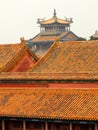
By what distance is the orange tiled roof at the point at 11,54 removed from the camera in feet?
121

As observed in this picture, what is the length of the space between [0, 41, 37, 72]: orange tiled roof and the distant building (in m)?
46.1

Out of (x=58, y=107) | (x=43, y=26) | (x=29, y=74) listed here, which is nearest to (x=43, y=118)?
(x=58, y=107)

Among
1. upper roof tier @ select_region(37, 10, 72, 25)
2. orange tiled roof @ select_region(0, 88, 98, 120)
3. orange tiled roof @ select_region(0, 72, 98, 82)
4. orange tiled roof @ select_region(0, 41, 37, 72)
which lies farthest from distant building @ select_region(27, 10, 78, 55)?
orange tiled roof @ select_region(0, 88, 98, 120)

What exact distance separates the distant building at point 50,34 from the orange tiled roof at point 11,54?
4609 centimetres

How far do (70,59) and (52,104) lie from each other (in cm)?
794

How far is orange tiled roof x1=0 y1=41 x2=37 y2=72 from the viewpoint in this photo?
37.0 meters

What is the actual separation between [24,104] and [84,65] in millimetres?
6980

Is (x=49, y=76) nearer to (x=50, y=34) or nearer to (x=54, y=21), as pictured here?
(x=50, y=34)

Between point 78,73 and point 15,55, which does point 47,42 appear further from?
point 78,73

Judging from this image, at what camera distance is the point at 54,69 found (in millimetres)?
35000

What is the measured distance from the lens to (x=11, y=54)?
39.3 m

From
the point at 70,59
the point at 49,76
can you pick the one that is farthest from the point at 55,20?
the point at 49,76

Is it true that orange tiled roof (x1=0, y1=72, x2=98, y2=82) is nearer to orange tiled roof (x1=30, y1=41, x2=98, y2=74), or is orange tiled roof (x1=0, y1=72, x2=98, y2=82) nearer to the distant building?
orange tiled roof (x1=30, y1=41, x2=98, y2=74)

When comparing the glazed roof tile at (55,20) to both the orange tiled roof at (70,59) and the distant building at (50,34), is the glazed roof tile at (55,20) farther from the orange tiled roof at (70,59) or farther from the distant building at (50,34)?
the orange tiled roof at (70,59)
